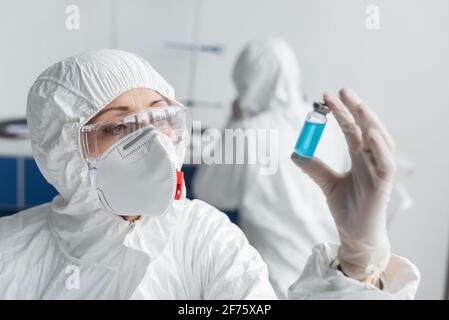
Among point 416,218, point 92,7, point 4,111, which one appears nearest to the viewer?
point 4,111

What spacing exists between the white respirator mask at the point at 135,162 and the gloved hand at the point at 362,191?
11.5 inches

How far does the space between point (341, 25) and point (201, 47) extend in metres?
1.28

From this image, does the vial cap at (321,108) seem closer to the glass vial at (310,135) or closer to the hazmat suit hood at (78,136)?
the glass vial at (310,135)

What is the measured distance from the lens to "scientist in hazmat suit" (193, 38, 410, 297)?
127 centimetres

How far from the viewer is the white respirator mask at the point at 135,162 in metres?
0.84

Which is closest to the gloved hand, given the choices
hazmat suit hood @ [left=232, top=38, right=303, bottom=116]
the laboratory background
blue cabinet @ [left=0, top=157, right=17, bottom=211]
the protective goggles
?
the laboratory background

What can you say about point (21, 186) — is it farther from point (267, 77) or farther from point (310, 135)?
point (267, 77)

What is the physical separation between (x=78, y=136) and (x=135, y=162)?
0.11 meters

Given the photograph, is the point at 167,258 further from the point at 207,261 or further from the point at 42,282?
the point at 42,282

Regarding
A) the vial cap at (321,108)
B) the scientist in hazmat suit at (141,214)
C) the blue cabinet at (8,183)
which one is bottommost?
the blue cabinet at (8,183)

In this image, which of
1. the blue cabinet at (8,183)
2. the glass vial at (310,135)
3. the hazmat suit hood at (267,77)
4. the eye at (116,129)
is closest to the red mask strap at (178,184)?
the eye at (116,129)

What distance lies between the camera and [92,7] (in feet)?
4.93

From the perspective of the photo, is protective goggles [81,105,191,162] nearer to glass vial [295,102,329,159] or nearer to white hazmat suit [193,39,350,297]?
glass vial [295,102,329,159]

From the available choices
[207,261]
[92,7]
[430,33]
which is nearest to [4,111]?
[92,7]
